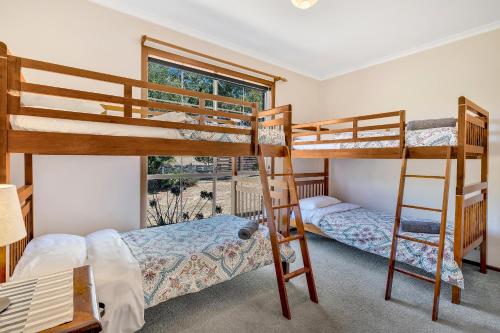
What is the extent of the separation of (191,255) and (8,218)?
131 centimetres

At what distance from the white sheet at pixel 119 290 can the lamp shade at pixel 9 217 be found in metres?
0.71

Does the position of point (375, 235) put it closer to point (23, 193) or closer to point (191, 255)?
point (191, 255)

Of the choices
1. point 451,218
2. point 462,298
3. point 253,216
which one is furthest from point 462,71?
point 253,216

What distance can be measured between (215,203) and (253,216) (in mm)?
650

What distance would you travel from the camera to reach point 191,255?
214cm

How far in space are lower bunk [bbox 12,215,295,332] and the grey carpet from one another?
0.92 feet

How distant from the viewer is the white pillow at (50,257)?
1627 millimetres

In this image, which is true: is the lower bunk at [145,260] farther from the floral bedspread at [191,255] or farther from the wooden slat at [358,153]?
the wooden slat at [358,153]

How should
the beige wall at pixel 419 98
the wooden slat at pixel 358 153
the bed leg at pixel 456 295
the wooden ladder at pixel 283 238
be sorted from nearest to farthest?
1. the wooden ladder at pixel 283 238
2. the bed leg at pixel 456 295
3. the wooden slat at pixel 358 153
4. the beige wall at pixel 419 98

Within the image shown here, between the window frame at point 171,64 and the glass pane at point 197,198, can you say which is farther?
the glass pane at point 197,198

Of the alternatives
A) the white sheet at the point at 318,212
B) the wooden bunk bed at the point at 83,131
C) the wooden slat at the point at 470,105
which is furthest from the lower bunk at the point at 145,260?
the wooden slat at the point at 470,105

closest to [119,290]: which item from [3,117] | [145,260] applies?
[145,260]

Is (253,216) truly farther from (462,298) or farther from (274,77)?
(462,298)

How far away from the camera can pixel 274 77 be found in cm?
404
